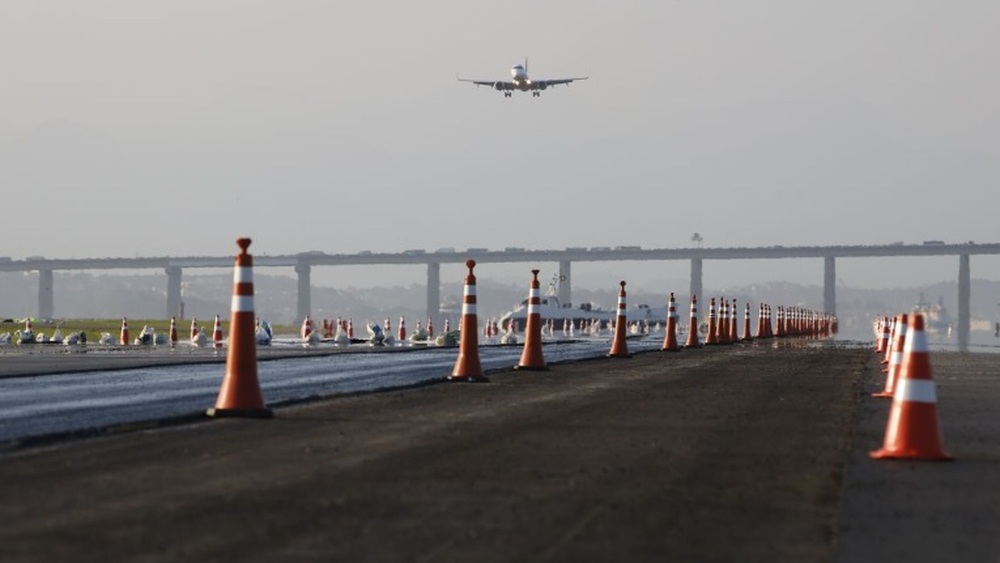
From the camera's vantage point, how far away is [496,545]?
20.7 ft

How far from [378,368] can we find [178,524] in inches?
576

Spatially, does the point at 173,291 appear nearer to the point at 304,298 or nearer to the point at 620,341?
the point at 304,298

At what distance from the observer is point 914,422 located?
1005 cm

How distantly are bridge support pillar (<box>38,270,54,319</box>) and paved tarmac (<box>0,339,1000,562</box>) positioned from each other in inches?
6432

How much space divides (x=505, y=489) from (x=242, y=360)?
4.74m

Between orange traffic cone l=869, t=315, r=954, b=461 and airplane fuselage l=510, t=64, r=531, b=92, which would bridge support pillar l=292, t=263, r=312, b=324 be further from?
orange traffic cone l=869, t=315, r=954, b=461

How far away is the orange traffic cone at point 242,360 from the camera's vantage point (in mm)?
12094

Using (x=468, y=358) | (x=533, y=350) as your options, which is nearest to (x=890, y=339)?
(x=533, y=350)

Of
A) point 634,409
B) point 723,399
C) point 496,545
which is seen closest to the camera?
point 496,545

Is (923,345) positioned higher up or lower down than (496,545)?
higher up

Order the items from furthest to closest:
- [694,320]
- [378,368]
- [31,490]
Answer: [694,320], [378,368], [31,490]

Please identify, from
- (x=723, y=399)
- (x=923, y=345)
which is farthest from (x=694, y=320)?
(x=923, y=345)

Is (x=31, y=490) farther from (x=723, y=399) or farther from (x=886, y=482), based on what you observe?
(x=723, y=399)

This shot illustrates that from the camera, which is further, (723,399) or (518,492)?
(723,399)
